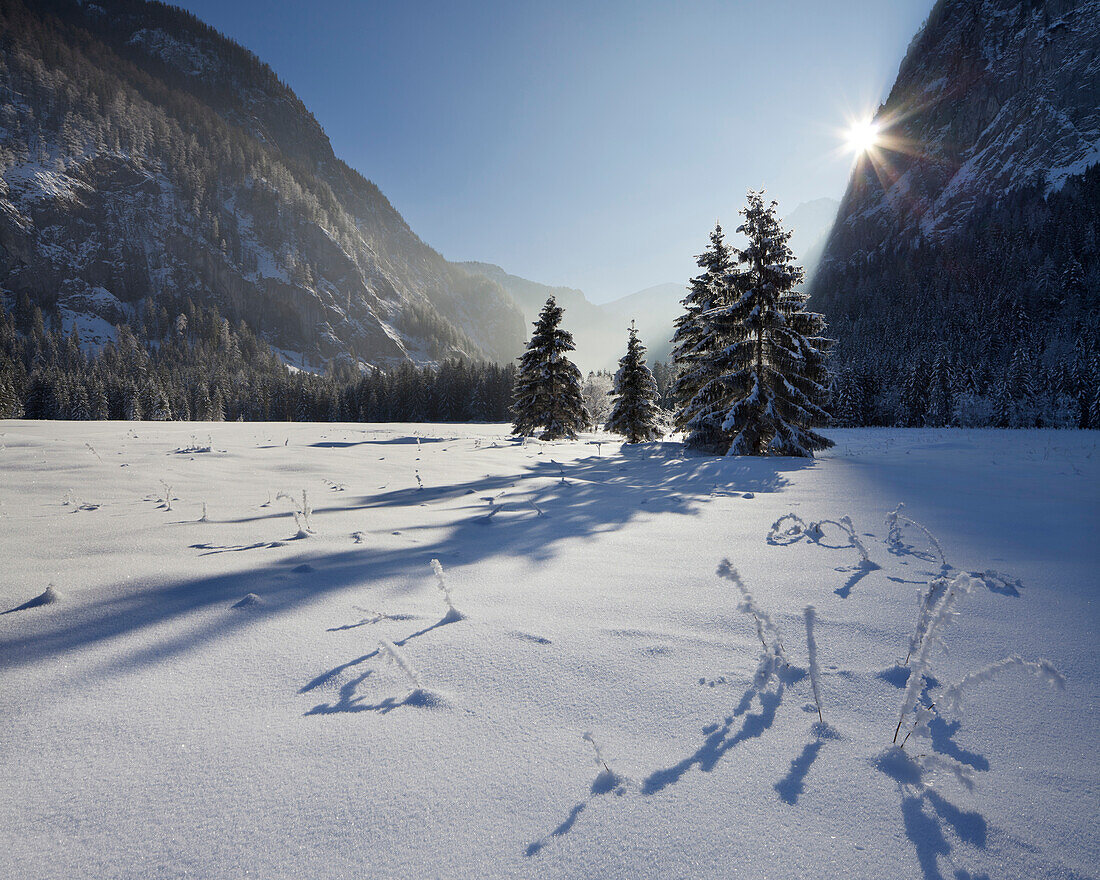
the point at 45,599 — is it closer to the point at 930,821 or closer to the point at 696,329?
the point at 930,821

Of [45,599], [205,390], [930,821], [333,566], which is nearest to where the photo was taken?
[930,821]

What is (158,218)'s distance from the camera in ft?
409

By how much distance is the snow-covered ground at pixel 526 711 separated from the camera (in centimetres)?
92

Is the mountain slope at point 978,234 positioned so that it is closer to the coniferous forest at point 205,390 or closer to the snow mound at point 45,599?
the coniferous forest at point 205,390

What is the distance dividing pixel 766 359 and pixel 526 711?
40.8 ft

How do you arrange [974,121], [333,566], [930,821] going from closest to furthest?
[930,821]
[333,566]
[974,121]

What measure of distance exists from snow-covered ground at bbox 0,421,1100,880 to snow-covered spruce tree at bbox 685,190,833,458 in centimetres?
865

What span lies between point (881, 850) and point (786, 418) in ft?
41.4

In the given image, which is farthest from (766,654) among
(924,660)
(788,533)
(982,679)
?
(788,533)

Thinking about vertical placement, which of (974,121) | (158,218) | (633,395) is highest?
(974,121)

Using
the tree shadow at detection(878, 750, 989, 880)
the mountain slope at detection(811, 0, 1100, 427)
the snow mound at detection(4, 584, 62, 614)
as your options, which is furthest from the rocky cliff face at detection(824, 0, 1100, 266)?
the snow mound at detection(4, 584, 62, 614)

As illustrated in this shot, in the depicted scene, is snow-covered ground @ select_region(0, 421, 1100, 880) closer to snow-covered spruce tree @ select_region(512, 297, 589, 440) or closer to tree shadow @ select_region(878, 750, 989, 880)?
tree shadow @ select_region(878, 750, 989, 880)

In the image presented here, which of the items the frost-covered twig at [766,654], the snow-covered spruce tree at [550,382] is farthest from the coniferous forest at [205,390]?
the frost-covered twig at [766,654]

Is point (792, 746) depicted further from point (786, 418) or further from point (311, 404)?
point (311, 404)
